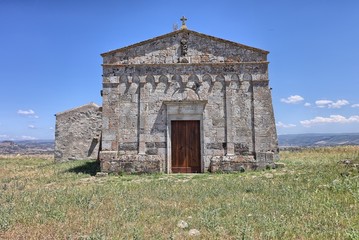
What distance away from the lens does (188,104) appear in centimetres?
1248

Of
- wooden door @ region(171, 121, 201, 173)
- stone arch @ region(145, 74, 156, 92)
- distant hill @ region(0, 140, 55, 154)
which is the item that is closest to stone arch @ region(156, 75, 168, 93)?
stone arch @ region(145, 74, 156, 92)

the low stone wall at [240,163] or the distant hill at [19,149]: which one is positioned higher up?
the low stone wall at [240,163]

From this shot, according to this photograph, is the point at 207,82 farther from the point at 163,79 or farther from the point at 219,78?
the point at 163,79

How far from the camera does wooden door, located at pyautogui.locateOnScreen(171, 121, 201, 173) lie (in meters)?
12.5

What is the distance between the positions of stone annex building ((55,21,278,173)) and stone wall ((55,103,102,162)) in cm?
762

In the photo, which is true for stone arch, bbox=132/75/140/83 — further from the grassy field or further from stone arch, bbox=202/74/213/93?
the grassy field

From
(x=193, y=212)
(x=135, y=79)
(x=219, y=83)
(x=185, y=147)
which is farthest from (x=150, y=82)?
(x=193, y=212)

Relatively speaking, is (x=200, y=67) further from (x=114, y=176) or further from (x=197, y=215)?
(x=197, y=215)

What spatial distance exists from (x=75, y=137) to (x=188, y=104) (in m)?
10.0

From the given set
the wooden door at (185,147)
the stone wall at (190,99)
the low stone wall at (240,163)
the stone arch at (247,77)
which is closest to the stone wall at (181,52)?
the stone wall at (190,99)

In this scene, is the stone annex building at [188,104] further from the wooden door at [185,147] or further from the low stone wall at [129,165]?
the low stone wall at [129,165]

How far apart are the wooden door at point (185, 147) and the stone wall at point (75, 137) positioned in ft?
28.2

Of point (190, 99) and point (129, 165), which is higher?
point (190, 99)

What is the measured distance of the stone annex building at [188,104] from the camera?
12.3 m
